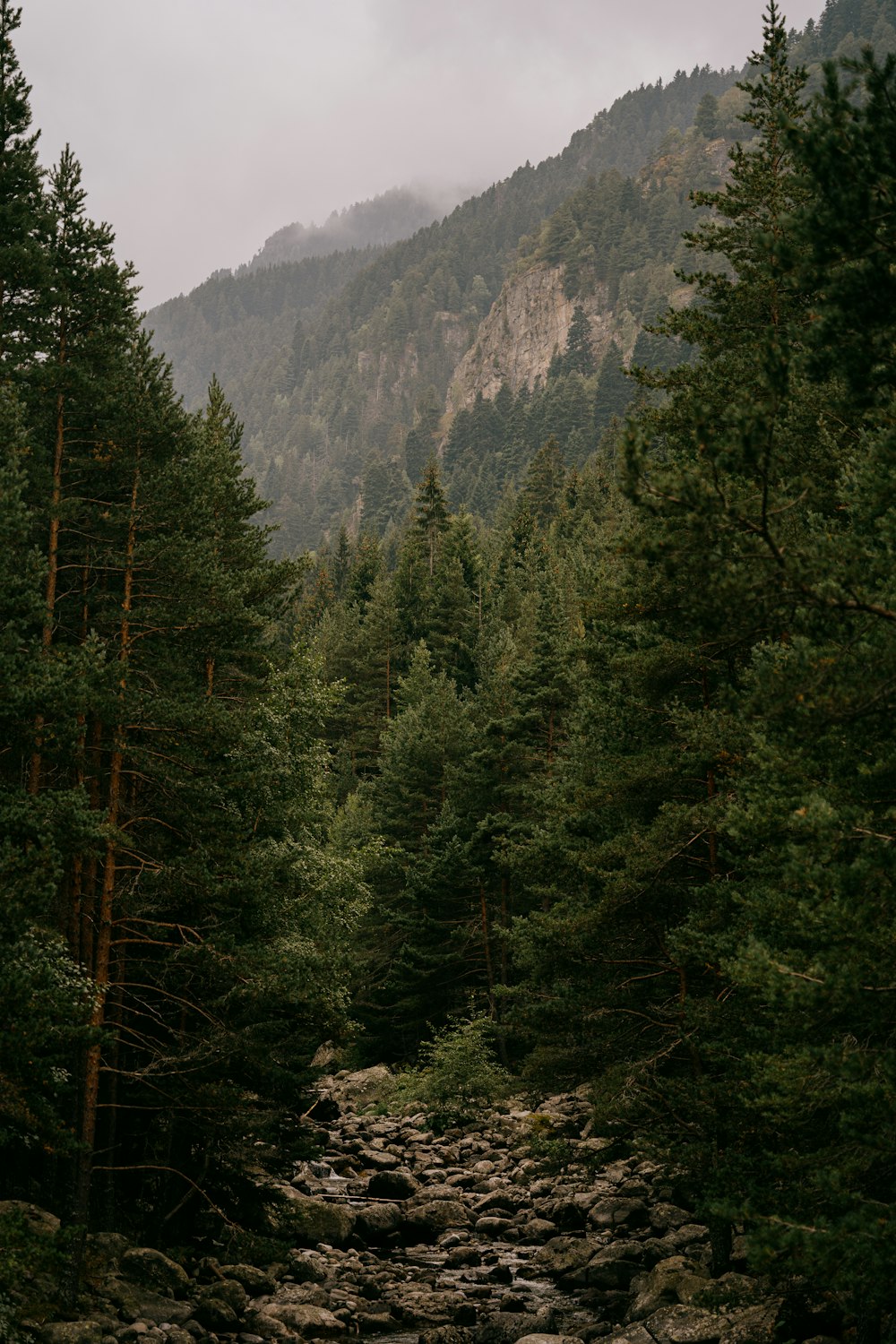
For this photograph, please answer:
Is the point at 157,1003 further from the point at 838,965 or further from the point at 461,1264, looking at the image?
the point at 838,965

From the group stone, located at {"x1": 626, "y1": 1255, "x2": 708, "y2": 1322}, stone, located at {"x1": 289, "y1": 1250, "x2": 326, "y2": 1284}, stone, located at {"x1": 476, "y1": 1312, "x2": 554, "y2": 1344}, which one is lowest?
stone, located at {"x1": 289, "y1": 1250, "x2": 326, "y2": 1284}

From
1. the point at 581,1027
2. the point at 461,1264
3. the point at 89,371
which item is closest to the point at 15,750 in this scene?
the point at 89,371

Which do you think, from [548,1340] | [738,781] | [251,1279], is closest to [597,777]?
[738,781]

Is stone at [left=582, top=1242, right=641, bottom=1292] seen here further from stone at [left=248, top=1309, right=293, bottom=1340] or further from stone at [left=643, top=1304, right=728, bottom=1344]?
stone at [left=248, top=1309, right=293, bottom=1340]

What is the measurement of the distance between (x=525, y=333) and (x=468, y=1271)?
601 ft

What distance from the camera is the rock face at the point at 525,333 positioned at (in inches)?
7003

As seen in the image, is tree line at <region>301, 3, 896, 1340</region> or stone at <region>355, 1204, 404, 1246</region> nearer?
tree line at <region>301, 3, 896, 1340</region>

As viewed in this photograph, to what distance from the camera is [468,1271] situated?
63.1 feet

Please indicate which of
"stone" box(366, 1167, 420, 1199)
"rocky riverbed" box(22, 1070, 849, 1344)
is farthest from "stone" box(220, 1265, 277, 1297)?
"stone" box(366, 1167, 420, 1199)

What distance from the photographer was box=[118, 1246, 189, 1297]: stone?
15117 mm

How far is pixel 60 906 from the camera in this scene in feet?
45.7

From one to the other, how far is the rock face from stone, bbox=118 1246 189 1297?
542 ft

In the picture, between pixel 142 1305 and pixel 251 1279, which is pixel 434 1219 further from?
pixel 142 1305

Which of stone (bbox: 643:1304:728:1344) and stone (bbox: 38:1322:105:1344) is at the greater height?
stone (bbox: 38:1322:105:1344)
